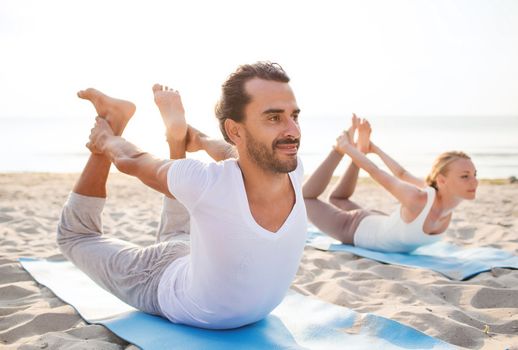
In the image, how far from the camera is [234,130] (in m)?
2.62

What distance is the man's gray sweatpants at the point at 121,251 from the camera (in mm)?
3014

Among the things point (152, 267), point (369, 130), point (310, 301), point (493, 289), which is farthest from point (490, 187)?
point (152, 267)

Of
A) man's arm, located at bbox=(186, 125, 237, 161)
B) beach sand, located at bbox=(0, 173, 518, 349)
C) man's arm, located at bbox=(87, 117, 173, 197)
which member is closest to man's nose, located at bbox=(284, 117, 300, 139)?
man's arm, located at bbox=(87, 117, 173, 197)

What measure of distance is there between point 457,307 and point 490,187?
24.7 ft

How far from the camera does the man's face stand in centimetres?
246

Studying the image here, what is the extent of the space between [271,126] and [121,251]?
1295 millimetres

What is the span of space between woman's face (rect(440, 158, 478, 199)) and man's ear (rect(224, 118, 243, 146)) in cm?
271

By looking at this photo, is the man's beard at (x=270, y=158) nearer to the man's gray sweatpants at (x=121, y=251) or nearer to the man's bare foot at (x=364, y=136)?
the man's gray sweatpants at (x=121, y=251)

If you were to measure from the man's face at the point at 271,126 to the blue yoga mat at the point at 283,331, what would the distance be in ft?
3.05

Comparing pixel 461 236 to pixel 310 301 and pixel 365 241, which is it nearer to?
pixel 365 241

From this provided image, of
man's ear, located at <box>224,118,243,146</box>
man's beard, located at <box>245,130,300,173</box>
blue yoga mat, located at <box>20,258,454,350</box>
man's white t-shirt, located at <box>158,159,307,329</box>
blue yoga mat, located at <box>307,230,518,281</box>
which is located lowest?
blue yoga mat, located at <box>20,258,454,350</box>

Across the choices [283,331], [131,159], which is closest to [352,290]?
[283,331]

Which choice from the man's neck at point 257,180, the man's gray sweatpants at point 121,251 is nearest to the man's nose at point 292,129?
the man's neck at point 257,180

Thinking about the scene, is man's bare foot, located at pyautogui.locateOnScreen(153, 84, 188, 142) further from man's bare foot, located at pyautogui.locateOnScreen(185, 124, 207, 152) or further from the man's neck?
the man's neck
